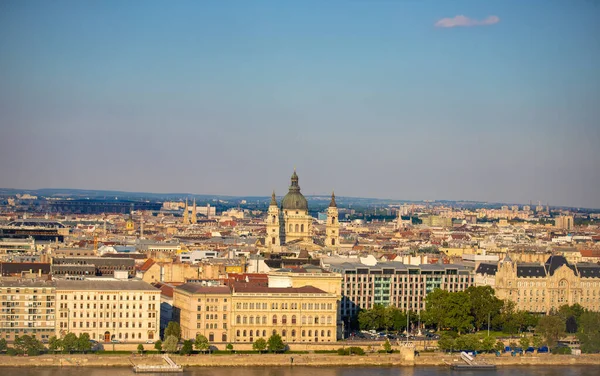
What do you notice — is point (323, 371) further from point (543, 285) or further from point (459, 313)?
point (543, 285)

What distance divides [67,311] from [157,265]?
→ 1497cm

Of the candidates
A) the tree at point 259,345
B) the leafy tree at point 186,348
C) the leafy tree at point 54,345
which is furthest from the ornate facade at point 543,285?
the leafy tree at point 54,345

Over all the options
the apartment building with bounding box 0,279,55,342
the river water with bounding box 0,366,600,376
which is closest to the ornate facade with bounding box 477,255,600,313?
the river water with bounding box 0,366,600,376

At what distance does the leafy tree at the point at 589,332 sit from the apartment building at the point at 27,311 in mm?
21527

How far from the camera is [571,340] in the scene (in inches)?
2357

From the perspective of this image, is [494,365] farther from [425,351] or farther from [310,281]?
[310,281]

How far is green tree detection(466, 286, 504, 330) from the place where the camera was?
2437 inches

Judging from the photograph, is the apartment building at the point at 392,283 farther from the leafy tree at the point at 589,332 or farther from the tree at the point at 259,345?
the tree at the point at 259,345

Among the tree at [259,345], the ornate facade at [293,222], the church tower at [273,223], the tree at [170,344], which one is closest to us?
the tree at [170,344]

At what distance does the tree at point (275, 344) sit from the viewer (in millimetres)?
53875

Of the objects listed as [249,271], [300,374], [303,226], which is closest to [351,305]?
[249,271]

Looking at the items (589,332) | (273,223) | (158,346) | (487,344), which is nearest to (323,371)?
(158,346)

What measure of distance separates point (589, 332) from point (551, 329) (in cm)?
178

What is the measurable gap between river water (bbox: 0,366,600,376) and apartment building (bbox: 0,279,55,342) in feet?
12.1
